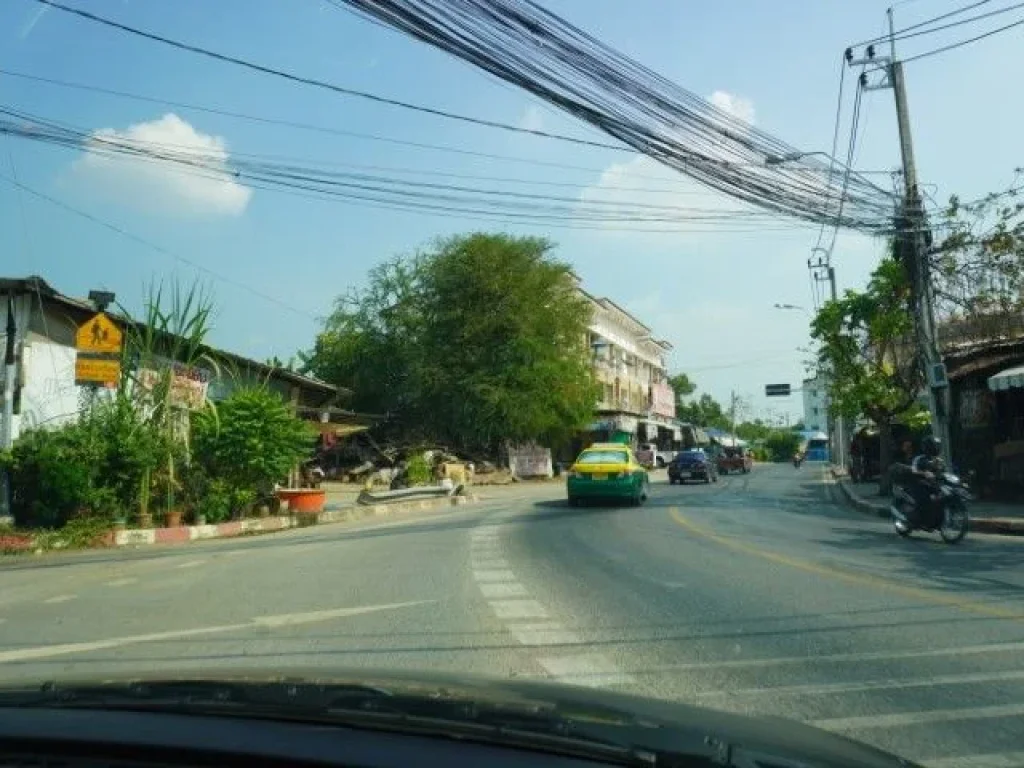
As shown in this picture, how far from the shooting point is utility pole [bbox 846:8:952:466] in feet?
67.1

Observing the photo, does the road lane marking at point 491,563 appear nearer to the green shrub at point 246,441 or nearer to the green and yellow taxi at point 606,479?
the green shrub at point 246,441

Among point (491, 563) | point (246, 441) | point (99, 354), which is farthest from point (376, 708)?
point (246, 441)

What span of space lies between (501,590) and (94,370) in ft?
35.9

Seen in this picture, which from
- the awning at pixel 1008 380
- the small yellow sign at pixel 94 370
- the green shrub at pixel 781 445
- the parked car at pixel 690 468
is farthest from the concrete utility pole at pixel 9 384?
the green shrub at pixel 781 445

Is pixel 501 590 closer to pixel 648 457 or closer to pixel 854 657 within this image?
pixel 854 657

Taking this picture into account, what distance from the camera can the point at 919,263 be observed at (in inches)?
819

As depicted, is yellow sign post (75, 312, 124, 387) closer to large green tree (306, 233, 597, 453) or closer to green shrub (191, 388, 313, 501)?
green shrub (191, 388, 313, 501)

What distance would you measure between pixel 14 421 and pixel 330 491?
1853cm

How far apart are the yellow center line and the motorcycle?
290 centimetres

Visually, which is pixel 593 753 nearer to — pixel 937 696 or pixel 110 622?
pixel 937 696

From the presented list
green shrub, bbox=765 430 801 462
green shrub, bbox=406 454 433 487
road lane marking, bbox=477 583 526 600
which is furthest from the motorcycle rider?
green shrub, bbox=765 430 801 462

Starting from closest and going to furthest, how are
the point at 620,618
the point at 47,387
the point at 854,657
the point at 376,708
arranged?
the point at 376,708, the point at 854,657, the point at 620,618, the point at 47,387

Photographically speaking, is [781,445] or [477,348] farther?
[781,445]

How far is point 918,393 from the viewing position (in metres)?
27.5
